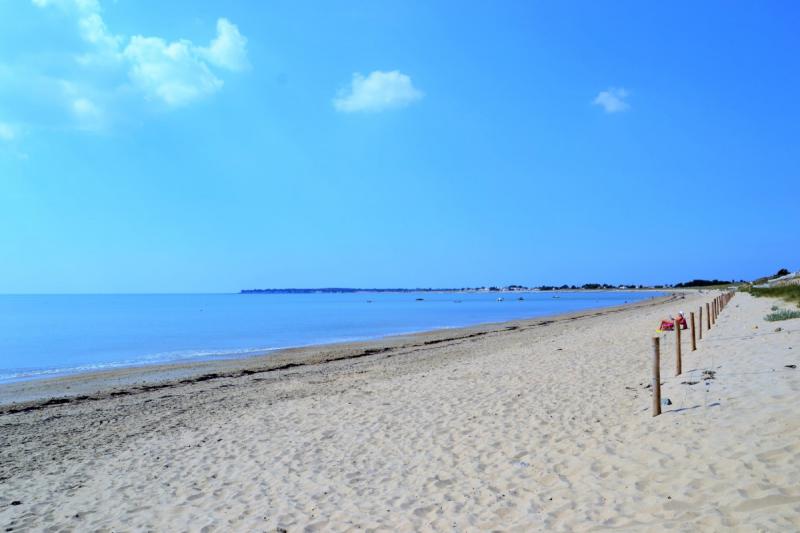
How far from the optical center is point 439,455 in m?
7.35

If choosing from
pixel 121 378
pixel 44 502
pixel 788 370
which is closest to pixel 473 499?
pixel 44 502

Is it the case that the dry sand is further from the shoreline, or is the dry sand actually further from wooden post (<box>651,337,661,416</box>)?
the shoreline

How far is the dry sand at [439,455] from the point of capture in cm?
523

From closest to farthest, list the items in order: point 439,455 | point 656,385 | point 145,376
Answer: point 439,455 → point 656,385 → point 145,376

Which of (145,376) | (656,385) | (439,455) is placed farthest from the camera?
(145,376)

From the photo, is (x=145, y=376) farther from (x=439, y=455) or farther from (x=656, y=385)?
(x=656, y=385)

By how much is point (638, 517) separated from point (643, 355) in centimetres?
1153

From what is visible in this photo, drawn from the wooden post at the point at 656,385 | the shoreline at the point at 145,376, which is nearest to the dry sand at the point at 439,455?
the wooden post at the point at 656,385

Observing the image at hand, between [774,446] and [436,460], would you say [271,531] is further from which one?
[774,446]

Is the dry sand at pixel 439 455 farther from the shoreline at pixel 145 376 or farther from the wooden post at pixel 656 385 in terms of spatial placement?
the shoreline at pixel 145 376

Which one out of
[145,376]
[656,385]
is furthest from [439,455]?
[145,376]

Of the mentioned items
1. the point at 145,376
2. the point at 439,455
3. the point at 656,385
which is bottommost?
the point at 145,376

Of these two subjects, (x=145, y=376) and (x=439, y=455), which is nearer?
(x=439, y=455)

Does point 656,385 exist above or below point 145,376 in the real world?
above
